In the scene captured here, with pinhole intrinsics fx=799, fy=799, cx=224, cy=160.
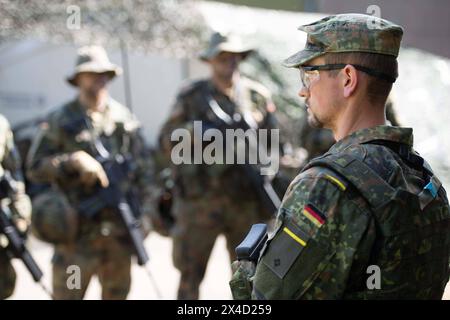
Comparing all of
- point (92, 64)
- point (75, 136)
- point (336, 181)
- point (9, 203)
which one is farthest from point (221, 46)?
point (336, 181)

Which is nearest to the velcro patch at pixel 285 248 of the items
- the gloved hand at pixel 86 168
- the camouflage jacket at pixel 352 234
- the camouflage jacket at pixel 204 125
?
the camouflage jacket at pixel 352 234

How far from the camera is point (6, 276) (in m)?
5.06

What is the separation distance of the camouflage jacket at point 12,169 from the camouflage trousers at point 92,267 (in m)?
0.48

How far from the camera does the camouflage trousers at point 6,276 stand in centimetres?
504

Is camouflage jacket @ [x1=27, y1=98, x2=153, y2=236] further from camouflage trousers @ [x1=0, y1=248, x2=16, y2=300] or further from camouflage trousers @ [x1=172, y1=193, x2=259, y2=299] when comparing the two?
camouflage trousers @ [x1=0, y1=248, x2=16, y2=300]

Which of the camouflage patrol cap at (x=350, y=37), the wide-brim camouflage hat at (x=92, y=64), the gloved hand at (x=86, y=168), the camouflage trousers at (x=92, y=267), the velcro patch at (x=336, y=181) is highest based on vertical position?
the camouflage patrol cap at (x=350, y=37)

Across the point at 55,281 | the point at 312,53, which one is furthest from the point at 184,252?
the point at 312,53

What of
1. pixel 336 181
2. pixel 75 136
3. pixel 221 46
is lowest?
pixel 75 136

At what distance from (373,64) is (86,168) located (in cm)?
354

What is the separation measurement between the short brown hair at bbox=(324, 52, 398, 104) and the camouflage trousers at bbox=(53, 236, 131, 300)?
367 centimetres

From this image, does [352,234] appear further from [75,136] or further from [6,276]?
[75,136]

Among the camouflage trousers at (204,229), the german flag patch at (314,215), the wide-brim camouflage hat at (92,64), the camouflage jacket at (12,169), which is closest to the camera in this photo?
the german flag patch at (314,215)

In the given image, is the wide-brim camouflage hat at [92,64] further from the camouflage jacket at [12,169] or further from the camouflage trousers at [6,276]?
the camouflage trousers at [6,276]
